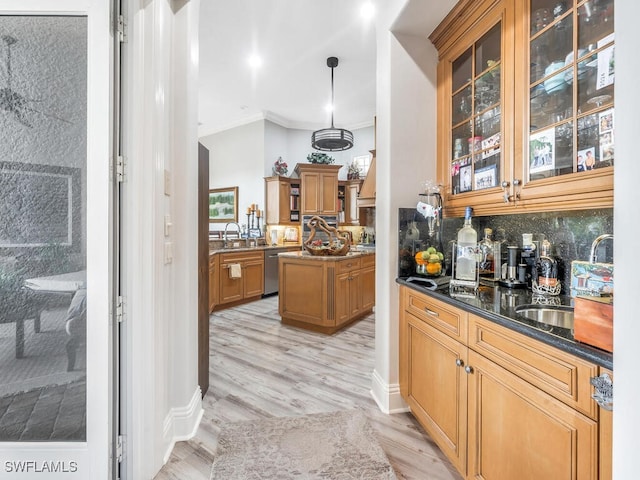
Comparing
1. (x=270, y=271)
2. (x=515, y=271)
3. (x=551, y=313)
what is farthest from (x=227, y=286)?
(x=551, y=313)

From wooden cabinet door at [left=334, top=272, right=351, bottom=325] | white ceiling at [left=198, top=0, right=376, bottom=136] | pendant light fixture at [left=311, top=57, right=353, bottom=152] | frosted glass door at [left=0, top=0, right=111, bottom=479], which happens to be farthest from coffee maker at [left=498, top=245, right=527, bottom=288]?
pendant light fixture at [left=311, top=57, right=353, bottom=152]

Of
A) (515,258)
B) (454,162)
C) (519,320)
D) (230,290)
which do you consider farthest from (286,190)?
(519,320)

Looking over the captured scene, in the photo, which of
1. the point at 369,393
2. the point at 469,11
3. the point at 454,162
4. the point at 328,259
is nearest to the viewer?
the point at 469,11

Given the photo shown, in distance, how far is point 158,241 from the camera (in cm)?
153

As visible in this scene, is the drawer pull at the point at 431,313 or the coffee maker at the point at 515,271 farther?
the coffee maker at the point at 515,271

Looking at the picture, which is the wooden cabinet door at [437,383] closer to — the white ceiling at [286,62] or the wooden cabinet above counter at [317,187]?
the white ceiling at [286,62]

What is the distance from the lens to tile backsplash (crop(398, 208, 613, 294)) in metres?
1.45

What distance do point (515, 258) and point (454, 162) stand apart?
0.69 metres

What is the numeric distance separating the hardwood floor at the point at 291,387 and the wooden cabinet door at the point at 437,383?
166mm

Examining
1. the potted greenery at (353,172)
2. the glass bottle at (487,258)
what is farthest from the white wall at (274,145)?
the glass bottle at (487,258)

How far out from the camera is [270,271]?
5.52 meters

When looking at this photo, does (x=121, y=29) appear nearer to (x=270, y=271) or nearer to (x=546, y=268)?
(x=546, y=268)

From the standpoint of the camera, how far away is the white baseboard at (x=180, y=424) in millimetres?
1688

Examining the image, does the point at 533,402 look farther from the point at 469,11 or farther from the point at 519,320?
the point at 469,11
